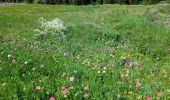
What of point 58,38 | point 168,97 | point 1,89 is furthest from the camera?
point 58,38

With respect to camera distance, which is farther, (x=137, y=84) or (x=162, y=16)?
(x=162, y=16)

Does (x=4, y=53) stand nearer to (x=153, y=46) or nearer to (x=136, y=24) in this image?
(x=153, y=46)

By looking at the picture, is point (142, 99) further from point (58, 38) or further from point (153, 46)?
point (58, 38)

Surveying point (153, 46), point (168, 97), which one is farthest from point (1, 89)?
point (153, 46)

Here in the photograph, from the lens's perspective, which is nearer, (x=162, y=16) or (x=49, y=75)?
(x=49, y=75)

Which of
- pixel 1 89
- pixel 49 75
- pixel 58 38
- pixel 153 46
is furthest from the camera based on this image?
pixel 58 38

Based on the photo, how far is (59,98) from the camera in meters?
7.17

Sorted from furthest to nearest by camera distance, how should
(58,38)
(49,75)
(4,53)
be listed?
(58,38), (4,53), (49,75)

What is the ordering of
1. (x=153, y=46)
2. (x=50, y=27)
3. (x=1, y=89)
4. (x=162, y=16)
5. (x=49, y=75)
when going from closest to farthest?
(x=1, y=89)
(x=49, y=75)
(x=153, y=46)
(x=50, y=27)
(x=162, y=16)

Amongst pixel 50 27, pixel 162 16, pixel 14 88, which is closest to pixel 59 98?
pixel 14 88

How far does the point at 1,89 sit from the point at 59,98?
47.5 inches

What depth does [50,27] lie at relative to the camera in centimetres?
1916

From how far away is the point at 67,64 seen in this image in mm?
9734

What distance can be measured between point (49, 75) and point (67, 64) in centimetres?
94
